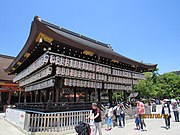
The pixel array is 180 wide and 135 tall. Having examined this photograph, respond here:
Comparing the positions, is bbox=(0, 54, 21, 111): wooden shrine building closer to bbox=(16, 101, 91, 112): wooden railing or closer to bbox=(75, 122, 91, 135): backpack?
bbox=(16, 101, 91, 112): wooden railing

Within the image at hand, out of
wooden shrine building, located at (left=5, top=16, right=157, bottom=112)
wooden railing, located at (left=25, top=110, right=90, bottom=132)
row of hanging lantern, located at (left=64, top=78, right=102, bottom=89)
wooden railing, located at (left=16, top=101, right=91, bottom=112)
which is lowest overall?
wooden railing, located at (left=25, top=110, right=90, bottom=132)

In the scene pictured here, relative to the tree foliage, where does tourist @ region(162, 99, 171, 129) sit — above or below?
below

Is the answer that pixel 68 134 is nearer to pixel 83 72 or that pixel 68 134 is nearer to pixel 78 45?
pixel 83 72

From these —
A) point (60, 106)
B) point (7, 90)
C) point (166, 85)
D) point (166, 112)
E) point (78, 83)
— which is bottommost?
point (166, 112)

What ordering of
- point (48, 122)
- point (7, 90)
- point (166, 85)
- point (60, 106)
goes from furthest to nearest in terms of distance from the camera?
point (166, 85) → point (7, 90) → point (60, 106) → point (48, 122)

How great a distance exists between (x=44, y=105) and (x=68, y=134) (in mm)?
2217

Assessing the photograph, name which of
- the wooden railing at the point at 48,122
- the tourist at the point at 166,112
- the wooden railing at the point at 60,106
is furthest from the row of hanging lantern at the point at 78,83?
the tourist at the point at 166,112

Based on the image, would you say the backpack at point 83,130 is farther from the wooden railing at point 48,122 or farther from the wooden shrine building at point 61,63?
the wooden shrine building at point 61,63

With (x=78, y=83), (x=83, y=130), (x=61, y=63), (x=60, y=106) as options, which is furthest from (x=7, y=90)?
(x=83, y=130)

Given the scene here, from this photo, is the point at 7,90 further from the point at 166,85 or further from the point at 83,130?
the point at 166,85

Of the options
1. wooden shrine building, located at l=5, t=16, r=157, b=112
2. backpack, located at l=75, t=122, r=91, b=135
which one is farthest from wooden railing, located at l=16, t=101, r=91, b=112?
backpack, located at l=75, t=122, r=91, b=135

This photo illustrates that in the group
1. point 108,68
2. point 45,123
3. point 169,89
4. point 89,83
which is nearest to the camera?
point 45,123

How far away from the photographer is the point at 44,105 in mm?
8750

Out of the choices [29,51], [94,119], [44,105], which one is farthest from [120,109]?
[29,51]
